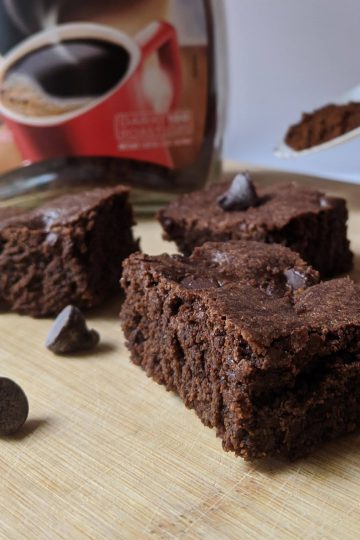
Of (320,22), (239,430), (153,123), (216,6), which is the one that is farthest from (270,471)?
(320,22)

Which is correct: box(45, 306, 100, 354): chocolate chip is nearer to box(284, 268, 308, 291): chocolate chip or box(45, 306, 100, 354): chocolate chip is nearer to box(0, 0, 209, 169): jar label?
box(284, 268, 308, 291): chocolate chip

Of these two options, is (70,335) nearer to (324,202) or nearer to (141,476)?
(141,476)

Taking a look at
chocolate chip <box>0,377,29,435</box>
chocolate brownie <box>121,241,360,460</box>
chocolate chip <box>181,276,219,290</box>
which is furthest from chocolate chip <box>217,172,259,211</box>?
chocolate chip <box>0,377,29,435</box>

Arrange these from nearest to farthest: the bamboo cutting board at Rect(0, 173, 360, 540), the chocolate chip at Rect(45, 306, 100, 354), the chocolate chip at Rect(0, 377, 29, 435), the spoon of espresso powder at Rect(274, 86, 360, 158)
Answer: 1. the bamboo cutting board at Rect(0, 173, 360, 540)
2. the chocolate chip at Rect(0, 377, 29, 435)
3. the chocolate chip at Rect(45, 306, 100, 354)
4. the spoon of espresso powder at Rect(274, 86, 360, 158)

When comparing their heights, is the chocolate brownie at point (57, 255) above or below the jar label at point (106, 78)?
below

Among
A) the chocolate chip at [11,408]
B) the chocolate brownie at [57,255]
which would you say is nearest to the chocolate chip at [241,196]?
the chocolate brownie at [57,255]

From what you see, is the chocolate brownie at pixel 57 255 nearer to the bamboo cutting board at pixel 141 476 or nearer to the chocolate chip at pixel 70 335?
the chocolate chip at pixel 70 335
